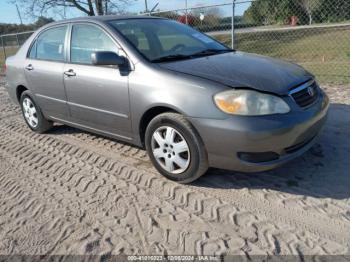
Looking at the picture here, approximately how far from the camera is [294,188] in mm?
3361

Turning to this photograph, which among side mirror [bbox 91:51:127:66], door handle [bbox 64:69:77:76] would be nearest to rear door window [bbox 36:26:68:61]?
door handle [bbox 64:69:77:76]

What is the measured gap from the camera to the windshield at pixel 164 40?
3.92 m

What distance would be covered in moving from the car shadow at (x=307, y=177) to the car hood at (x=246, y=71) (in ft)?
2.89

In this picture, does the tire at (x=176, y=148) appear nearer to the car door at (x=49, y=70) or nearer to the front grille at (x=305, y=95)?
the front grille at (x=305, y=95)

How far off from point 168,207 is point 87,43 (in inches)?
89.5

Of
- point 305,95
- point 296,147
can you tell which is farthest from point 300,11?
point 296,147

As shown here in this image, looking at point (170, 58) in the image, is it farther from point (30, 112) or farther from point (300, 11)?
point (300, 11)

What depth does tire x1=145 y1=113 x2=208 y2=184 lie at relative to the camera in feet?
11.0

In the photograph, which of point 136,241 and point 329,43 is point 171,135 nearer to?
point 136,241

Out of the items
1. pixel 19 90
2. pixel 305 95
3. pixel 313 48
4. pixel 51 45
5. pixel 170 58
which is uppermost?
pixel 51 45

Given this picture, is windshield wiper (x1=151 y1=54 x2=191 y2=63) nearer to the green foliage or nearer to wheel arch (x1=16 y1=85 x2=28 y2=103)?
wheel arch (x1=16 y1=85 x2=28 y2=103)

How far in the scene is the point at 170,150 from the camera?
11.7ft

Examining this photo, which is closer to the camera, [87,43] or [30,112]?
[87,43]

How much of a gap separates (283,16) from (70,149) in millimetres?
13654
